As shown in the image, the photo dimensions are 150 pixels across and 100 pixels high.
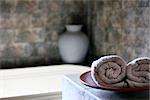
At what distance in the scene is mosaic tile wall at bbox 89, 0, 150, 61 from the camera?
80.3 inches

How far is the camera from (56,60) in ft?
9.41

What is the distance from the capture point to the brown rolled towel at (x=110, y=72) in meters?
0.98

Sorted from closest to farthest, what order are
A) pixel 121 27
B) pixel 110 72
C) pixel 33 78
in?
pixel 110 72, pixel 121 27, pixel 33 78

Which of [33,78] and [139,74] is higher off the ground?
[139,74]

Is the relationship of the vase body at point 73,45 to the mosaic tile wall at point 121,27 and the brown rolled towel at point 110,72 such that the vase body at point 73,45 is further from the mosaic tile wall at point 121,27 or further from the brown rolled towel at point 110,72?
the brown rolled towel at point 110,72

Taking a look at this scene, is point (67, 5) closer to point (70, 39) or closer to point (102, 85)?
point (70, 39)

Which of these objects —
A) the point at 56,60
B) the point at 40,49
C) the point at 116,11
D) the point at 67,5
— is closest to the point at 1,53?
the point at 40,49

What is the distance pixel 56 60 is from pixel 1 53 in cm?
57

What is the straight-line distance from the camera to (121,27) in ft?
7.54

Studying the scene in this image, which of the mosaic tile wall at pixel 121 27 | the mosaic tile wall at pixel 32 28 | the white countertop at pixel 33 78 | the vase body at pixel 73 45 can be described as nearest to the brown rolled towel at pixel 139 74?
the mosaic tile wall at pixel 121 27

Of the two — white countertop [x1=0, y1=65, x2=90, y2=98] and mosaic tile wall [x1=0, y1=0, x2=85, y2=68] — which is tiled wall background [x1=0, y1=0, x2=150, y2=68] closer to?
mosaic tile wall [x1=0, y1=0, x2=85, y2=68]

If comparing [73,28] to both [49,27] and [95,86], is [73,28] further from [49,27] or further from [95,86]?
[95,86]

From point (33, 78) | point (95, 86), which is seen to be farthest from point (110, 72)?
point (33, 78)

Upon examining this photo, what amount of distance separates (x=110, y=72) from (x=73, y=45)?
1690 mm
